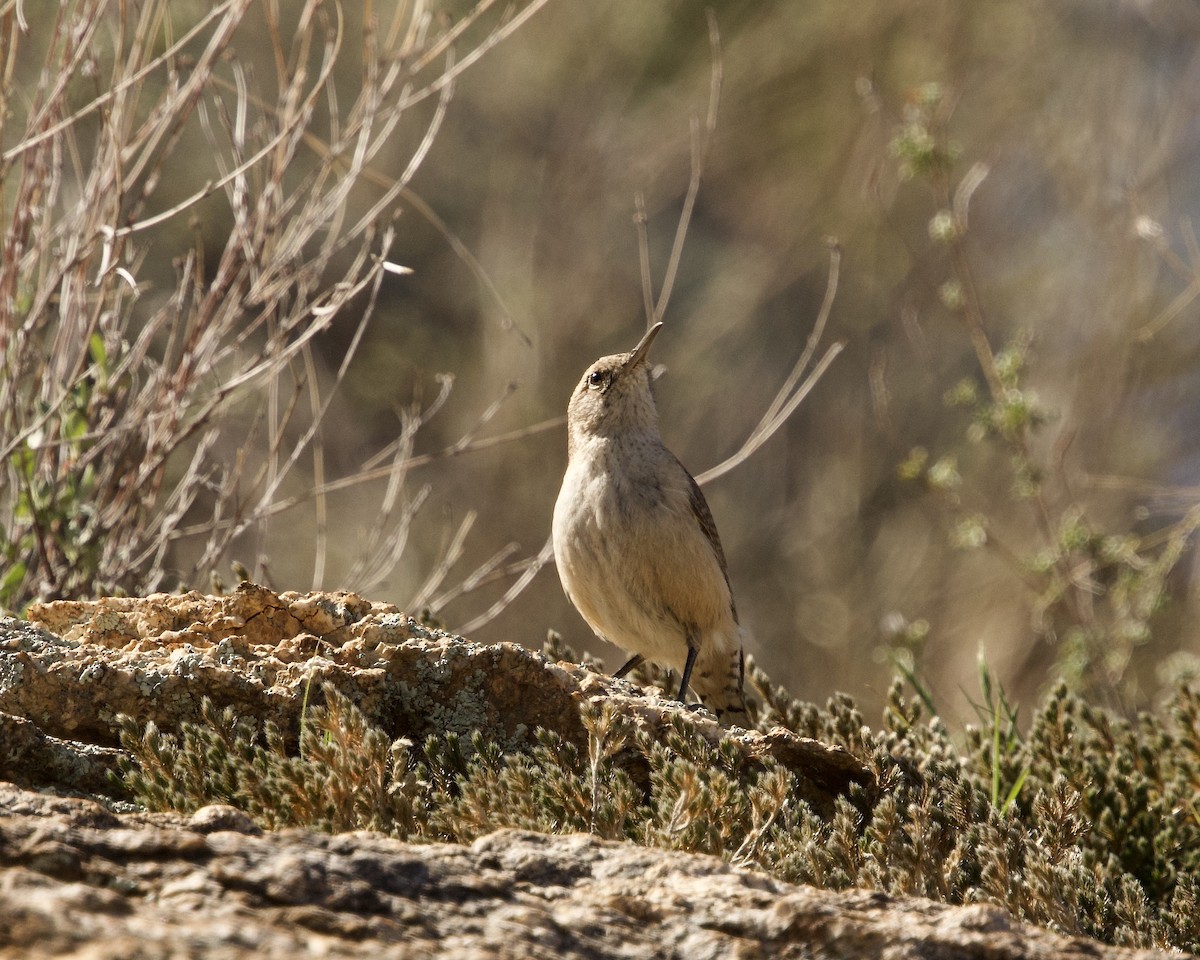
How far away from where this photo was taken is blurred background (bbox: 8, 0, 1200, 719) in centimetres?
1298

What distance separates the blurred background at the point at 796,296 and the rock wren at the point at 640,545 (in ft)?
20.8

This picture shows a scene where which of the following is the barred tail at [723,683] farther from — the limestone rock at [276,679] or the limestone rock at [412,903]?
the limestone rock at [412,903]

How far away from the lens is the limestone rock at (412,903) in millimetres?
2033

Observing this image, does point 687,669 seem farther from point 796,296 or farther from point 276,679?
point 796,296

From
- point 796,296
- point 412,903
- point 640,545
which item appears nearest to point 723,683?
point 640,545

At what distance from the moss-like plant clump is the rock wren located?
5.89ft

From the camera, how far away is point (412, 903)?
7.57 ft

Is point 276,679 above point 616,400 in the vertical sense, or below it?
below

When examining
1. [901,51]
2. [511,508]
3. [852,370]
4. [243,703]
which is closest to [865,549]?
[852,370]

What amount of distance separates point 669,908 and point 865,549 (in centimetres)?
1236

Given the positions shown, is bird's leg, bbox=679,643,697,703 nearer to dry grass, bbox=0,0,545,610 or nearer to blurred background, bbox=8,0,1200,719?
dry grass, bbox=0,0,545,610

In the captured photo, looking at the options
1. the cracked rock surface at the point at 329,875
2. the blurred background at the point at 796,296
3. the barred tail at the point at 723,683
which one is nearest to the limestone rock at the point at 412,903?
the cracked rock surface at the point at 329,875

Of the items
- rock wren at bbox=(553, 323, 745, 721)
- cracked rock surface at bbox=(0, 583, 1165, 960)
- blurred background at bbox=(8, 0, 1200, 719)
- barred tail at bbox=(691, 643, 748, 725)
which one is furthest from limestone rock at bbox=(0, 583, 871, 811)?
blurred background at bbox=(8, 0, 1200, 719)

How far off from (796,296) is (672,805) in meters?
11.9
